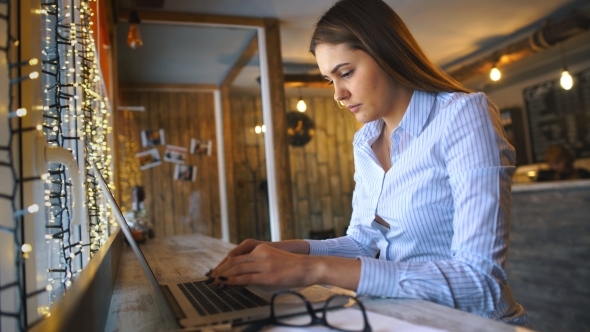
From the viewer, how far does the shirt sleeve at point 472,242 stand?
0.80 meters

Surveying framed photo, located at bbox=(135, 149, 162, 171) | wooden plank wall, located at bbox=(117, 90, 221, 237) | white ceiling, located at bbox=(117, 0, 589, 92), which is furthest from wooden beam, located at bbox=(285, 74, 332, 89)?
framed photo, located at bbox=(135, 149, 162, 171)

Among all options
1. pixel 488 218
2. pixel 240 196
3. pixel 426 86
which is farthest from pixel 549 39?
pixel 488 218

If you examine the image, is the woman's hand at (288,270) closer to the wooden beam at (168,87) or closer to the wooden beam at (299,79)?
the wooden beam at (168,87)

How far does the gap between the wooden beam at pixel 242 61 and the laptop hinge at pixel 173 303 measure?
3389 mm

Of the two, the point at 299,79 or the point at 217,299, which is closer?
the point at 217,299

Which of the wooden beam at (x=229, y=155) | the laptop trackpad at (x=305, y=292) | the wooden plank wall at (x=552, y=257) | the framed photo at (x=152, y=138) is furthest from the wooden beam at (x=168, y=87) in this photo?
the laptop trackpad at (x=305, y=292)

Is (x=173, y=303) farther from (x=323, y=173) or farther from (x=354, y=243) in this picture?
(x=323, y=173)

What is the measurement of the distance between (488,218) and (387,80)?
0.45m

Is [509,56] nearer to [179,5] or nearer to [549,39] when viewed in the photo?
[549,39]

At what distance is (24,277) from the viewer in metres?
0.51

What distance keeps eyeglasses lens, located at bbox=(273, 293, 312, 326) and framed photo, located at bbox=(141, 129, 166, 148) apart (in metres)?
3.78

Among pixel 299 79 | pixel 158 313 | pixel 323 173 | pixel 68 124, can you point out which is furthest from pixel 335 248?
pixel 323 173

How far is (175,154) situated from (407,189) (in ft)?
11.9

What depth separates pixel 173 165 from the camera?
14.4ft
